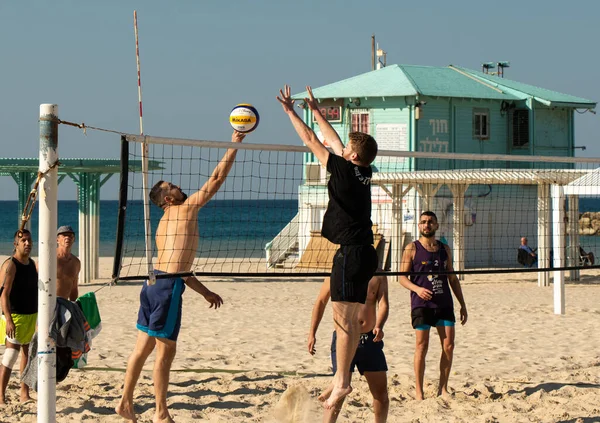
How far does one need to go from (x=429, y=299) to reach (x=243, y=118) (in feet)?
7.29

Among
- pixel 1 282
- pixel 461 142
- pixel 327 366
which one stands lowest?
pixel 327 366

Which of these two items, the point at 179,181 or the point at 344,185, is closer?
the point at 344,185

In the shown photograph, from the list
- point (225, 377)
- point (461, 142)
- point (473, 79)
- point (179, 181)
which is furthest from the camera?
point (473, 79)

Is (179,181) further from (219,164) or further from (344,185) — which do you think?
(344,185)

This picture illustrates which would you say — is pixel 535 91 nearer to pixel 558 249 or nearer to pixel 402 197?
pixel 402 197

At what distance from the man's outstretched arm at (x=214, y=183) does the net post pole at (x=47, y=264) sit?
3.49ft

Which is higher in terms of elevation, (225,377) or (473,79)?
(473,79)

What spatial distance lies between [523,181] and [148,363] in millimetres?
11602

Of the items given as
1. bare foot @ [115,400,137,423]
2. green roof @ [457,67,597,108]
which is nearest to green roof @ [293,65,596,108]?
green roof @ [457,67,597,108]

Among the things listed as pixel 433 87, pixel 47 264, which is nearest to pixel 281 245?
pixel 433 87

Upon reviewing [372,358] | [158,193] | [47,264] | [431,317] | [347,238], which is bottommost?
[372,358]

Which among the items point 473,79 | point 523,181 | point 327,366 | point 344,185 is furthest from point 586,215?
point 344,185

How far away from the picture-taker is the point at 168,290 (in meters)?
6.21

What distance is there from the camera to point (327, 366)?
8.92 m
